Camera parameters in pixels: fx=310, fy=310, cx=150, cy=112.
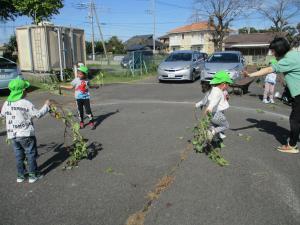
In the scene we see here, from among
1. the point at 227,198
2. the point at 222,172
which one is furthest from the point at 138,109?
the point at 227,198

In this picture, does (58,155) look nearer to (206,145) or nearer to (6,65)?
(206,145)

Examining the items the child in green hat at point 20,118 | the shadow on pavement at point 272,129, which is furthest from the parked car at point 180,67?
the child in green hat at point 20,118

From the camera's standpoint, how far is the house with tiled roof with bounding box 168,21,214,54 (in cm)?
6600

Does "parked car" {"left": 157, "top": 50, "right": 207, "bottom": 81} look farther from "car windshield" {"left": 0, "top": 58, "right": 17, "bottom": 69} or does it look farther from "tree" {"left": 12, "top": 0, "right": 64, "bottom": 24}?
"tree" {"left": 12, "top": 0, "right": 64, "bottom": 24}

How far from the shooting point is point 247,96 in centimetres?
1211

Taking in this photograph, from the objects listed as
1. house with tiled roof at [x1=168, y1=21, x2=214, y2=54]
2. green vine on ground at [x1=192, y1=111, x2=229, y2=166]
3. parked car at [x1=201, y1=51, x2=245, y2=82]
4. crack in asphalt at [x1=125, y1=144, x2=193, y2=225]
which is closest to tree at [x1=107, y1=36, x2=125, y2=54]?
house with tiled roof at [x1=168, y1=21, x2=214, y2=54]

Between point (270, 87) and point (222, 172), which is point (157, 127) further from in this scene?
point (270, 87)

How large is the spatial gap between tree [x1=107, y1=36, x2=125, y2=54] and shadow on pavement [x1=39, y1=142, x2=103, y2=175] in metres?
64.4

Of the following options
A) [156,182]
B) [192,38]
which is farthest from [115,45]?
[156,182]

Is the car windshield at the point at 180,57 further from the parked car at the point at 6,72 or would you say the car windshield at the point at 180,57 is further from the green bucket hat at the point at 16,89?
the green bucket hat at the point at 16,89

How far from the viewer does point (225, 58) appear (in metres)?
14.8

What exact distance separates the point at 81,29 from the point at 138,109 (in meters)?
10.2

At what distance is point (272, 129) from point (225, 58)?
326 inches

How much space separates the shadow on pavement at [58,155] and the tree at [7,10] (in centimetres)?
1693
